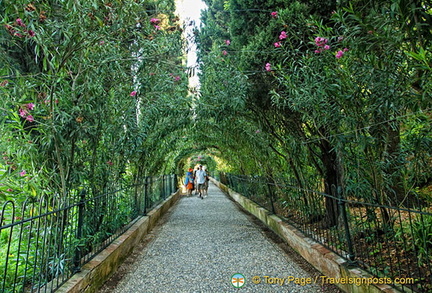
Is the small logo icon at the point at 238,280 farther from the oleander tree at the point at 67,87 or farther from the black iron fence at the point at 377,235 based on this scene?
the oleander tree at the point at 67,87

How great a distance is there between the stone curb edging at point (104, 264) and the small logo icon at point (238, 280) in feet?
4.46

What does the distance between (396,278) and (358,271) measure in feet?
0.88

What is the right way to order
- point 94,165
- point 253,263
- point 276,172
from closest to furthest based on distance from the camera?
1. point 94,165
2. point 253,263
3. point 276,172

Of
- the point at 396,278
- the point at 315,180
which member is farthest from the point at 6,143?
the point at 315,180

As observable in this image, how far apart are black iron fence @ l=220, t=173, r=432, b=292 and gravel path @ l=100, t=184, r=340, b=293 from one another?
0.47 metres

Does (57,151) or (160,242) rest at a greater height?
(57,151)

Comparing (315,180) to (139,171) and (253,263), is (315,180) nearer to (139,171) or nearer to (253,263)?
(253,263)

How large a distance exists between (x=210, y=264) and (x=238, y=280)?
0.59 meters

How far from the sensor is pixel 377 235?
7.55 ft

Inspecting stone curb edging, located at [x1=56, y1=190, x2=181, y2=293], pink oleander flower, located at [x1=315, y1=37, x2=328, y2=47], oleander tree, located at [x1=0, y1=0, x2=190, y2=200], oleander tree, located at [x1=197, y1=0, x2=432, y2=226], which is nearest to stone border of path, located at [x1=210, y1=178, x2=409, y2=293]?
oleander tree, located at [x1=197, y1=0, x2=432, y2=226]

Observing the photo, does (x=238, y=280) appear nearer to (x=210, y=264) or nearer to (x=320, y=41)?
(x=210, y=264)

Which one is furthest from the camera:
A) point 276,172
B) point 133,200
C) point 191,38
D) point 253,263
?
point 276,172

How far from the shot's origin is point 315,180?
14.1 ft

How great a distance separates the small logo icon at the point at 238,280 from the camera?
106 inches
